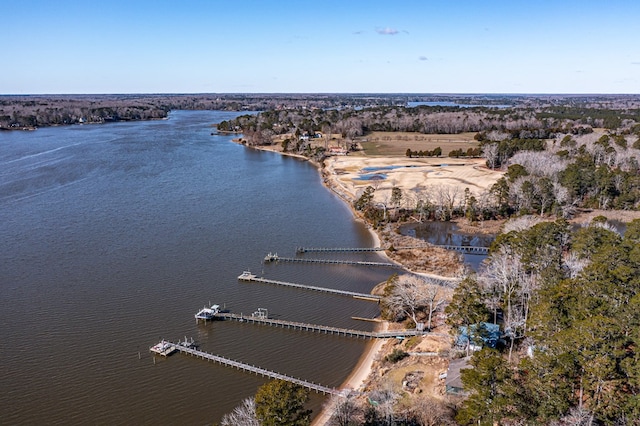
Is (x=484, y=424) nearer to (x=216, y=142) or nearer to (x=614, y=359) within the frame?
(x=614, y=359)

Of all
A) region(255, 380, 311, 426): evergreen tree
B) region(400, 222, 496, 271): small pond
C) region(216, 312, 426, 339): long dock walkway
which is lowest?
region(216, 312, 426, 339): long dock walkway

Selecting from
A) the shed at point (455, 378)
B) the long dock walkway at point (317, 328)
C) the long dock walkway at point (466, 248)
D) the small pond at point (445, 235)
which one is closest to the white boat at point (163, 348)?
the long dock walkway at point (317, 328)

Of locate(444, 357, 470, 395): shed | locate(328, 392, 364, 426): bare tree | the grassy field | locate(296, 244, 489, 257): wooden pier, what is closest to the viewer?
locate(328, 392, 364, 426): bare tree

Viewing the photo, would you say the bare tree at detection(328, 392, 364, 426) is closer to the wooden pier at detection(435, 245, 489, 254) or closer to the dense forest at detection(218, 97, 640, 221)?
the wooden pier at detection(435, 245, 489, 254)

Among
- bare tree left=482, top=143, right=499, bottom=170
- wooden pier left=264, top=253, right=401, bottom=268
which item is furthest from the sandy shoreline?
wooden pier left=264, top=253, right=401, bottom=268

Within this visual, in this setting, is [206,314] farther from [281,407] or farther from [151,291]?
[281,407]
